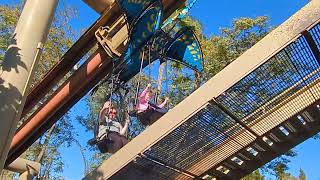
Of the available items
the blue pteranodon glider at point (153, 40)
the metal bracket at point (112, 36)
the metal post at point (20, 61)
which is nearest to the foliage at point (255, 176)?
the blue pteranodon glider at point (153, 40)

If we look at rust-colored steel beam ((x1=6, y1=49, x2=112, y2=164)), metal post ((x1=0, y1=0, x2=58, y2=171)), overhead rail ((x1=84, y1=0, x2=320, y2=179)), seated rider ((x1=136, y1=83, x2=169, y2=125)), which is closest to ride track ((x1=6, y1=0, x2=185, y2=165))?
rust-colored steel beam ((x1=6, y1=49, x2=112, y2=164))

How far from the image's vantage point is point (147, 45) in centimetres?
595

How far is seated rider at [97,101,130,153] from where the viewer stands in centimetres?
582

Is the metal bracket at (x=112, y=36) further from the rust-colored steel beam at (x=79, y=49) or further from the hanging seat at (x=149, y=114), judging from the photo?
the hanging seat at (x=149, y=114)

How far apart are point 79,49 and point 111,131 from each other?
132 cm

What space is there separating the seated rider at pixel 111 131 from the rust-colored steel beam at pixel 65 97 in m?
0.47

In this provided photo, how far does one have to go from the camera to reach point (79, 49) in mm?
6188

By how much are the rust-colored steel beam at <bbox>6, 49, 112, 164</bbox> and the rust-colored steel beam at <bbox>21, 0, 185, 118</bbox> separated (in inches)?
10.2

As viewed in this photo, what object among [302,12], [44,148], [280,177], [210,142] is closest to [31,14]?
[210,142]

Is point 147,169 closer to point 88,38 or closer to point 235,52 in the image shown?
point 88,38

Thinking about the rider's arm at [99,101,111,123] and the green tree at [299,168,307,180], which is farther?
the green tree at [299,168,307,180]

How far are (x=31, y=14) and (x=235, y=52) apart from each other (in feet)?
31.6

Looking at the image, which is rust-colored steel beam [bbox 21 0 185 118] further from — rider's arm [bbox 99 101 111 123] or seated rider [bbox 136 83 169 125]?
seated rider [bbox 136 83 169 125]

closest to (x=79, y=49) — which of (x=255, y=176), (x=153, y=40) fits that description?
(x=153, y=40)
